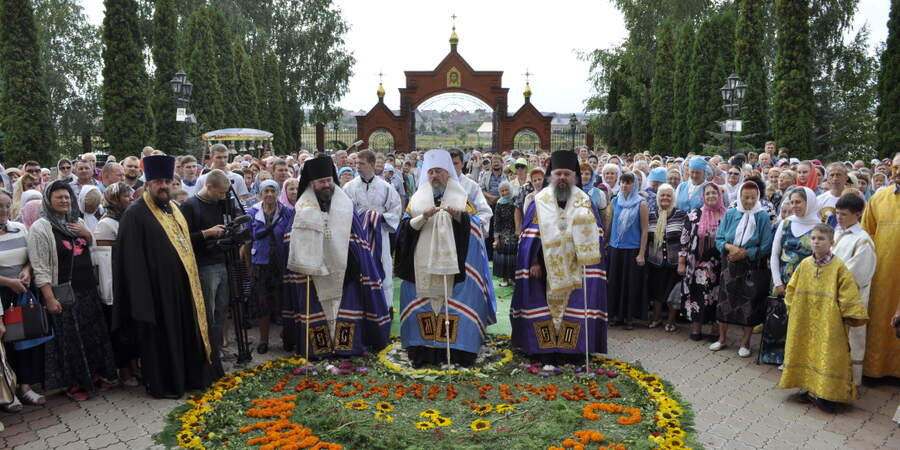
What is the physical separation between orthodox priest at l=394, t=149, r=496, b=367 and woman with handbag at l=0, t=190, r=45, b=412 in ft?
10.4

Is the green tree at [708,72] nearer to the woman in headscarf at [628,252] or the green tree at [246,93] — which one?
the woman in headscarf at [628,252]

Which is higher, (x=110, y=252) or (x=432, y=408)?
(x=110, y=252)

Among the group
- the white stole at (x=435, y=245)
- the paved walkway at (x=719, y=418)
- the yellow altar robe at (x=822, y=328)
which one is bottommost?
the paved walkway at (x=719, y=418)

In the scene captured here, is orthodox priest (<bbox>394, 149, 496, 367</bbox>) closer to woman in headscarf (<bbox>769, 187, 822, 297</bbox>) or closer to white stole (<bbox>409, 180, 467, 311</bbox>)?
white stole (<bbox>409, 180, 467, 311</bbox>)

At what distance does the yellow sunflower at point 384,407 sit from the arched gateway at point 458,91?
1259 inches

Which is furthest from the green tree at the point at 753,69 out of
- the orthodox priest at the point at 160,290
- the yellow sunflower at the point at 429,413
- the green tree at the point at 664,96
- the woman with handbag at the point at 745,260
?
the orthodox priest at the point at 160,290

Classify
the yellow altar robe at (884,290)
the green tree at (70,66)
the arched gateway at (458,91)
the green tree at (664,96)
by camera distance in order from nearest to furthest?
the yellow altar robe at (884,290), the green tree at (664,96), the green tree at (70,66), the arched gateway at (458,91)

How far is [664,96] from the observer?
1120 inches

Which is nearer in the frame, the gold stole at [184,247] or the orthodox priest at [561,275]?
the gold stole at [184,247]

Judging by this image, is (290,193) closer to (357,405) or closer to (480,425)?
(357,405)

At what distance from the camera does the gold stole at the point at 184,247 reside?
5.82m

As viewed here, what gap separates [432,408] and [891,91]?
17.3 meters

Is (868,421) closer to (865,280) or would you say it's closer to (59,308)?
(865,280)

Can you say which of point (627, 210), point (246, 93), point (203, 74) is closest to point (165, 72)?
point (203, 74)
